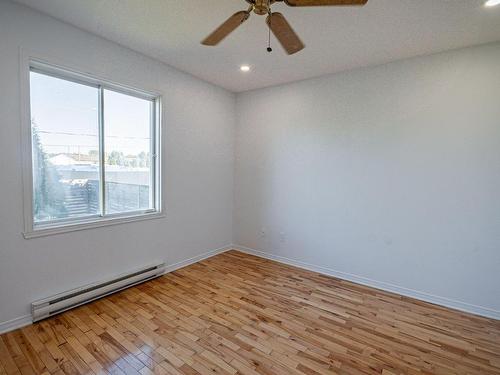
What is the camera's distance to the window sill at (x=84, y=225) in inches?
90.1

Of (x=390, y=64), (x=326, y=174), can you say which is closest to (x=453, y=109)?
(x=390, y=64)

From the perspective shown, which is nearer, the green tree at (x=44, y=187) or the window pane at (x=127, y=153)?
the green tree at (x=44, y=187)

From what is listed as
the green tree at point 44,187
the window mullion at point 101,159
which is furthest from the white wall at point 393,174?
the green tree at point 44,187

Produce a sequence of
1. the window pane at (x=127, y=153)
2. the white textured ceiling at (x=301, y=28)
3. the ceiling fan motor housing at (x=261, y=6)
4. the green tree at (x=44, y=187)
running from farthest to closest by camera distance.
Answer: the window pane at (x=127, y=153) < the green tree at (x=44, y=187) < the white textured ceiling at (x=301, y=28) < the ceiling fan motor housing at (x=261, y=6)

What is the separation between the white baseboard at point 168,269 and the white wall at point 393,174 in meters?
0.76

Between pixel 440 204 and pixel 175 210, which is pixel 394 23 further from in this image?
pixel 175 210

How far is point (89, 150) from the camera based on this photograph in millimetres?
2711

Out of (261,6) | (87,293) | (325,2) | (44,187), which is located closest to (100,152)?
(44,187)

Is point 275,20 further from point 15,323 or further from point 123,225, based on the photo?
point 15,323

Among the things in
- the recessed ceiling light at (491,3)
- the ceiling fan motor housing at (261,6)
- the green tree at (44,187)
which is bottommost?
the green tree at (44,187)

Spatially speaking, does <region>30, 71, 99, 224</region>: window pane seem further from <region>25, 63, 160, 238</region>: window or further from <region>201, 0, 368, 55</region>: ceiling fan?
<region>201, 0, 368, 55</region>: ceiling fan

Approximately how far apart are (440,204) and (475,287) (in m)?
0.91

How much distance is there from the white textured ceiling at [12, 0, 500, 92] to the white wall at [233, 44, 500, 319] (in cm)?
38

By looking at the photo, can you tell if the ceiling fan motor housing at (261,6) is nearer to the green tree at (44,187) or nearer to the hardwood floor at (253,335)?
the green tree at (44,187)
